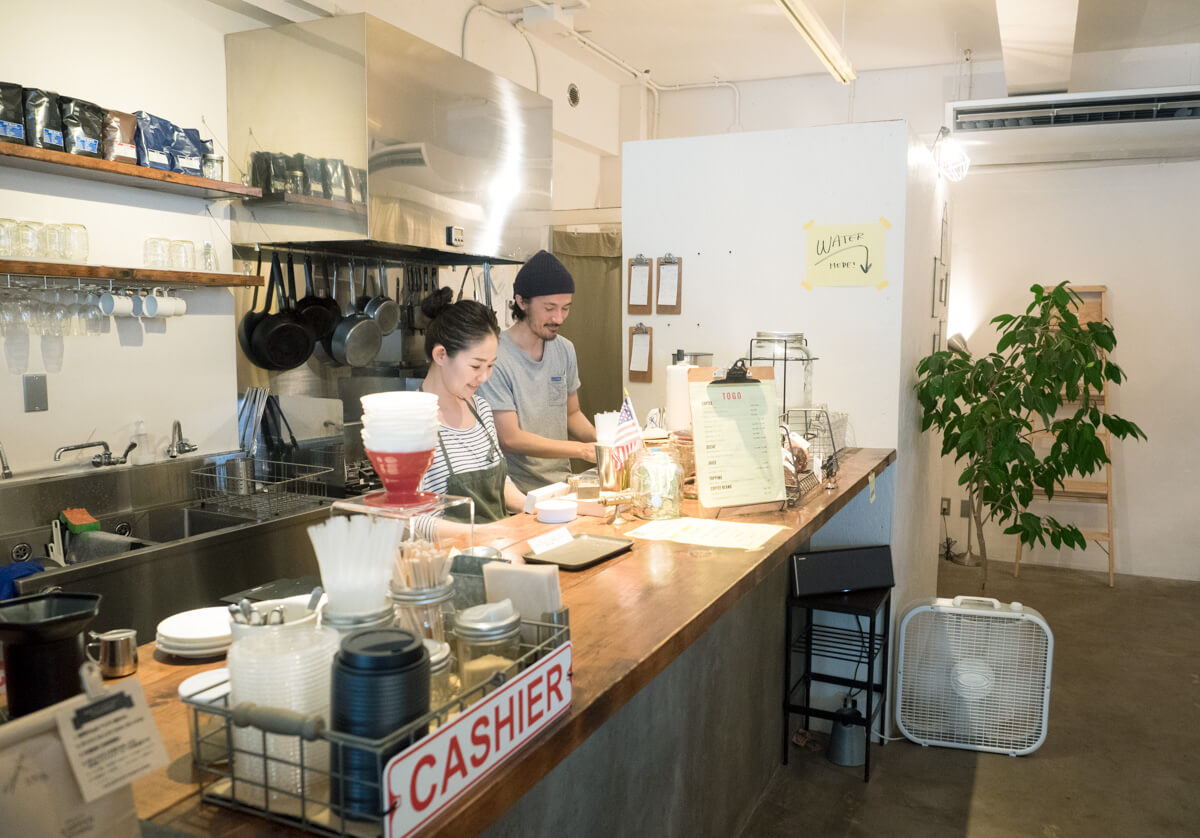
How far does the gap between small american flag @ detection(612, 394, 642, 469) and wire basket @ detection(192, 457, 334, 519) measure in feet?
5.00

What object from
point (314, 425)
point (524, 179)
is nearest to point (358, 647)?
point (314, 425)

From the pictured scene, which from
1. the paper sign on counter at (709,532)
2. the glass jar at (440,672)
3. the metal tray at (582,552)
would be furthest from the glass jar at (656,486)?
the glass jar at (440,672)

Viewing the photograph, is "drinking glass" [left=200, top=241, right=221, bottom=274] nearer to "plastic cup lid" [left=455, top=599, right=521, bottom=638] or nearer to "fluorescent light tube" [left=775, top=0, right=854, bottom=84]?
"fluorescent light tube" [left=775, top=0, right=854, bottom=84]

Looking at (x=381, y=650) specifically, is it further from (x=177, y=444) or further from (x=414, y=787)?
(x=177, y=444)

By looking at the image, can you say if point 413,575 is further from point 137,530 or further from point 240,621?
point 137,530

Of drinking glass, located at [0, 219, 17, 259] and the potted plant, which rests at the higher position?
drinking glass, located at [0, 219, 17, 259]

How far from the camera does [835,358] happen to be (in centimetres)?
353

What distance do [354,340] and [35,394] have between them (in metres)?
1.25

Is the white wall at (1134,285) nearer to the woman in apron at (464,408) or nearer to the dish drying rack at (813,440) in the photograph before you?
the dish drying rack at (813,440)

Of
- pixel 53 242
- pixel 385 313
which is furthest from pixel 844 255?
pixel 53 242

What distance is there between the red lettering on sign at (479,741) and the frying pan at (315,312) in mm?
3176

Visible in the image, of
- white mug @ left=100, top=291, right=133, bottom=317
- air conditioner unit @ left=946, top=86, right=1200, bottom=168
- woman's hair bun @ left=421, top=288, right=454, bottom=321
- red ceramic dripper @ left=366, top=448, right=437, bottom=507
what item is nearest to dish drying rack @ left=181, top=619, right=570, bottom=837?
red ceramic dripper @ left=366, top=448, right=437, bottom=507

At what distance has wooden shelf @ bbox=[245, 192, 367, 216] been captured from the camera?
3490 millimetres

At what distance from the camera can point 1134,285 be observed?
6.30 m
